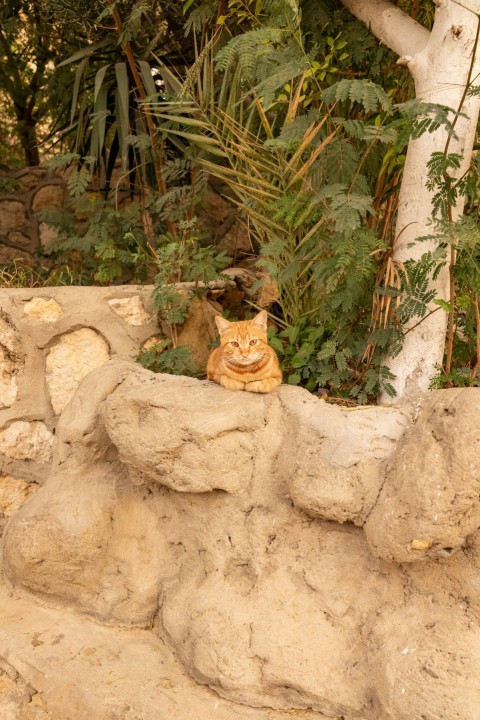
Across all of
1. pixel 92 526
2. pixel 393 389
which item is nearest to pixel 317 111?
pixel 393 389

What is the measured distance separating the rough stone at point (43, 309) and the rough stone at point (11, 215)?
326 cm

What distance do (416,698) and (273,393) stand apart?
1.42m

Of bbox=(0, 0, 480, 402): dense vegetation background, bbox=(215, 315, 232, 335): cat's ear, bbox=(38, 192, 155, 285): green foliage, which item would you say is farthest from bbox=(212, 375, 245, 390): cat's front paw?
bbox=(38, 192, 155, 285): green foliage

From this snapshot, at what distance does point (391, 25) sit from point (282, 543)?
273 centimetres

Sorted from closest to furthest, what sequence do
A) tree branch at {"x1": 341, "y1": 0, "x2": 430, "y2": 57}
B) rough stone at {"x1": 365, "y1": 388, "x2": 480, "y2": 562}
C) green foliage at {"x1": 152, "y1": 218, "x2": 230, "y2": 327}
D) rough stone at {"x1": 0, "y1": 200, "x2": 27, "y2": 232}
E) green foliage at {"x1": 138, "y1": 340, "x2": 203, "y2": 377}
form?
1. rough stone at {"x1": 365, "y1": 388, "x2": 480, "y2": 562}
2. tree branch at {"x1": 341, "y1": 0, "x2": 430, "y2": 57}
3. green foliage at {"x1": 138, "y1": 340, "x2": 203, "y2": 377}
4. green foliage at {"x1": 152, "y1": 218, "x2": 230, "y2": 327}
5. rough stone at {"x1": 0, "y1": 200, "x2": 27, "y2": 232}

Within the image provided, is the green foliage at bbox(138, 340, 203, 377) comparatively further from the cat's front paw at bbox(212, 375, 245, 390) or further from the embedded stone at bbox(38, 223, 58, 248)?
the embedded stone at bbox(38, 223, 58, 248)

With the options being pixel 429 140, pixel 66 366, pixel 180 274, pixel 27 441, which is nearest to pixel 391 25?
pixel 429 140

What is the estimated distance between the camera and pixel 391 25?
13.8 feet

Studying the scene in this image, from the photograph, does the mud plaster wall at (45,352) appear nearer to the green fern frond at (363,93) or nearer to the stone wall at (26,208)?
the green fern frond at (363,93)

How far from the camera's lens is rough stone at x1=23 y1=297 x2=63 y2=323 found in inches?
190

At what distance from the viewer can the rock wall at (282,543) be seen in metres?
3.06

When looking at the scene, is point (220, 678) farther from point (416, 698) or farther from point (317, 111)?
point (317, 111)

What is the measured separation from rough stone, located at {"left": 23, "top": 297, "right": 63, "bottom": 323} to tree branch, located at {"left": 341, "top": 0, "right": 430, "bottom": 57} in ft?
7.87

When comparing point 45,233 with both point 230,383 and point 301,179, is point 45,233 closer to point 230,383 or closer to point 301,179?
point 301,179
